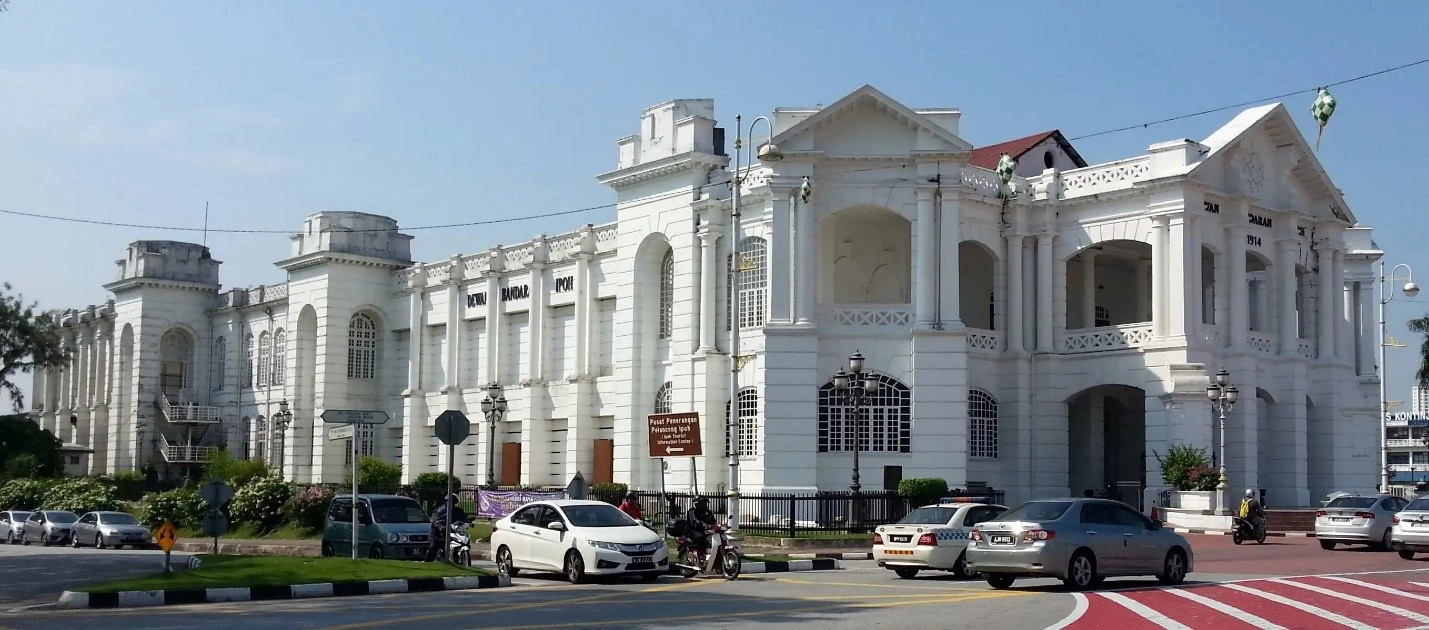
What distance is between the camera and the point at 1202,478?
1686 inches

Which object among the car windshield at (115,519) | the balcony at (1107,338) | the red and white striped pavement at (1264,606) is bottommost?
the car windshield at (115,519)

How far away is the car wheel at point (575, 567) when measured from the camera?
2480 centimetres

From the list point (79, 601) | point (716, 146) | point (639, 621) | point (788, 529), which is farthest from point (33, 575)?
point (716, 146)

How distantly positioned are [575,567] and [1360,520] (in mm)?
18354

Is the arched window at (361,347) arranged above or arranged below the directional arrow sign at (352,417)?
above

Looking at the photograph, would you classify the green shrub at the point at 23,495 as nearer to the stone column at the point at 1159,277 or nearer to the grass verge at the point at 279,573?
the grass verge at the point at 279,573

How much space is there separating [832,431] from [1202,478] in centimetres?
1007

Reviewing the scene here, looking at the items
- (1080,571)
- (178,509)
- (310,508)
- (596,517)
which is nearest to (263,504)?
(310,508)

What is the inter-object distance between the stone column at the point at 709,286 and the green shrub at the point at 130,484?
109 feet

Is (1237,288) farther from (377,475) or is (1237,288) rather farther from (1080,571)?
(377,475)

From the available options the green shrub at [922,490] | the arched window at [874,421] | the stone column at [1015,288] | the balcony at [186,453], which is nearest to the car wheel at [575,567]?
the green shrub at [922,490]

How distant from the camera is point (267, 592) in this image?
2241cm

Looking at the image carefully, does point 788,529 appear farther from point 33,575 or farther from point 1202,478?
point 33,575

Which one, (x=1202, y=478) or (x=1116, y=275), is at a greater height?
(x=1116, y=275)
